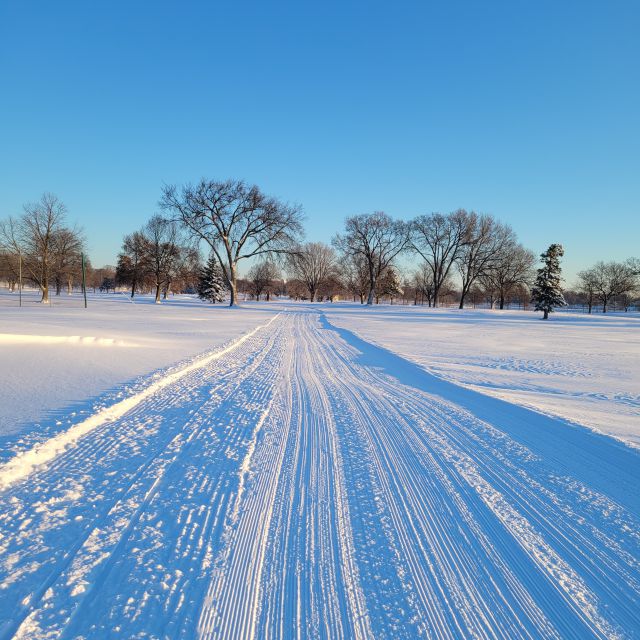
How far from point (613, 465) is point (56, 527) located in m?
5.05

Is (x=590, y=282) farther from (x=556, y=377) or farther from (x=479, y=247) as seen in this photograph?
(x=556, y=377)

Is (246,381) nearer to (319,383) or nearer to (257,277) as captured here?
(319,383)

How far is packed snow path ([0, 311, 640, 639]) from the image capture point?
184 centimetres

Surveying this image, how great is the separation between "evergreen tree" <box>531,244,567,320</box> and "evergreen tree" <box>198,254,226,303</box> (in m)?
44.0

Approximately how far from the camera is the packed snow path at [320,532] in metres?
1.84

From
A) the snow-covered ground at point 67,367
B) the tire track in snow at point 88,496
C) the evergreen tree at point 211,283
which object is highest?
the evergreen tree at point 211,283

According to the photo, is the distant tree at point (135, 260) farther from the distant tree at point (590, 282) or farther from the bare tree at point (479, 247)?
the distant tree at point (590, 282)

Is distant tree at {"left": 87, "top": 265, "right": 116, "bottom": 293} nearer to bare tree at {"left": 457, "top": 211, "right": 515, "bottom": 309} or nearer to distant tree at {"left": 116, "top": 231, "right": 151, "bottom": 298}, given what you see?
distant tree at {"left": 116, "top": 231, "right": 151, "bottom": 298}

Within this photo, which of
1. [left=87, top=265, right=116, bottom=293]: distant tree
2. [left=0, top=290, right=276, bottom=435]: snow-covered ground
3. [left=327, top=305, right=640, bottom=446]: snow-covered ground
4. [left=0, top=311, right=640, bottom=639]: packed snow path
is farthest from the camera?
[left=87, top=265, right=116, bottom=293]: distant tree

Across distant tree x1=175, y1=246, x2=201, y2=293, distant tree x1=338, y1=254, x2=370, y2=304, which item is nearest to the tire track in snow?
distant tree x1=175, y1=246, x2=201, y2=293

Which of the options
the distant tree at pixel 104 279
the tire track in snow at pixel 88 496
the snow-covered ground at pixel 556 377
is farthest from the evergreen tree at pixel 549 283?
the distant tree at pixel 104 279

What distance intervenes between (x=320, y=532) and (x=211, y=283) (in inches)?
2220

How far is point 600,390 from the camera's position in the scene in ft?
21.8

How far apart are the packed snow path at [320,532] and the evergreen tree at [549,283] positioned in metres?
38.1
